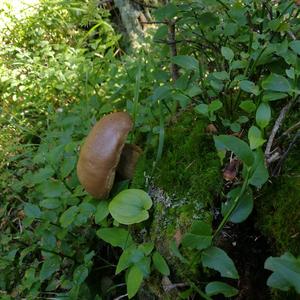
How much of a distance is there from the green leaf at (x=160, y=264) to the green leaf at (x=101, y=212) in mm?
299

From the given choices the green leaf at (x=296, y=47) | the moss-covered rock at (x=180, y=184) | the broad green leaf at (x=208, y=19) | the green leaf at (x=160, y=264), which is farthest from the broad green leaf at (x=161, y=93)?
the green leaf at (x=160, y=264)

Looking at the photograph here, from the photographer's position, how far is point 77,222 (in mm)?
1527

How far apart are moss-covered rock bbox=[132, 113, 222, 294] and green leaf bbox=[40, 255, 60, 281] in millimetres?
460

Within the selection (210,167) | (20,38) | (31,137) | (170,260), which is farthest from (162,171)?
(20,38)

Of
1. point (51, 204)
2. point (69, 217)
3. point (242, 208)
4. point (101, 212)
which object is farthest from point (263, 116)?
point (51, 204)

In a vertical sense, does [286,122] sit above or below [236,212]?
below

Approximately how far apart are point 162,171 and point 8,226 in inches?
52.2

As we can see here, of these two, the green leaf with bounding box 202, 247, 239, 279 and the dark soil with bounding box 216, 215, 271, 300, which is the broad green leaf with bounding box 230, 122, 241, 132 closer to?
the dark soil with bounding box 216, 215, 271, 300

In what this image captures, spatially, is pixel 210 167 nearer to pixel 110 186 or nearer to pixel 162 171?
pixel 162 171

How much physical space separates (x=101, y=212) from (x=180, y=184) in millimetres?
318

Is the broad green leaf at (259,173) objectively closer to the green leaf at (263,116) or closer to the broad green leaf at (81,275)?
the green leaf at (263,116)

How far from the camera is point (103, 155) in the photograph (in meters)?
1.45

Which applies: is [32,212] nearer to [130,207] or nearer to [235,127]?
[130,207]

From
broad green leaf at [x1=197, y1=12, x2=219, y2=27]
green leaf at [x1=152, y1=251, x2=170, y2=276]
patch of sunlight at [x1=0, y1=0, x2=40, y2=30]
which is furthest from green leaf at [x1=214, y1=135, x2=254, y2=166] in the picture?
patch of sunlight at [x1=0, y1=0, x2=40, y2=30]
